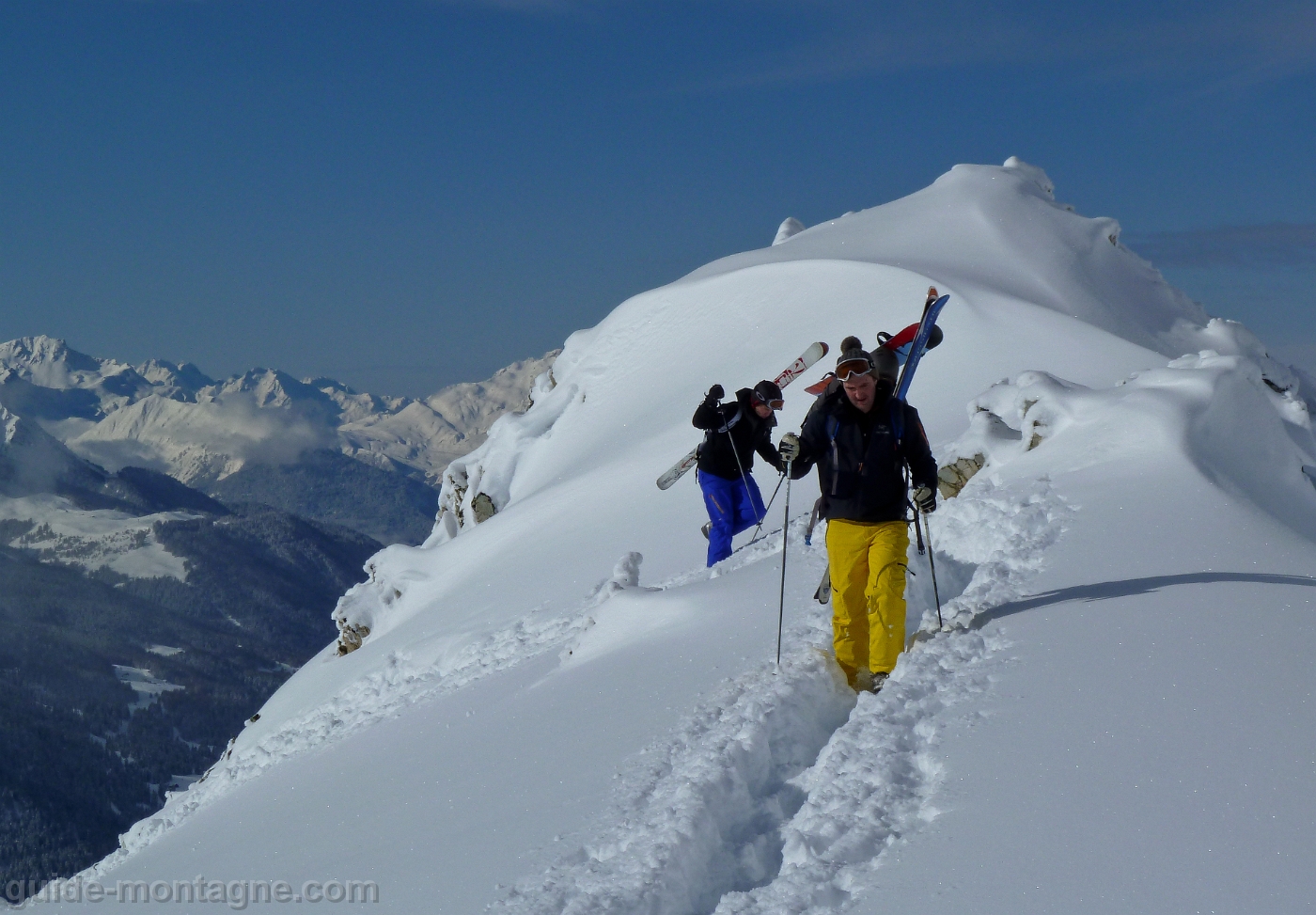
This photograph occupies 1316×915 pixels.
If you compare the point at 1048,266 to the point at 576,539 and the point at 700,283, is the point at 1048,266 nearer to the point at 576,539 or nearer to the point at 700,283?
the point at 700,283

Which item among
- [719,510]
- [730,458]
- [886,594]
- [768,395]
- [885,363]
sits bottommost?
[886,594]

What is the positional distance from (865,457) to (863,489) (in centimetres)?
23

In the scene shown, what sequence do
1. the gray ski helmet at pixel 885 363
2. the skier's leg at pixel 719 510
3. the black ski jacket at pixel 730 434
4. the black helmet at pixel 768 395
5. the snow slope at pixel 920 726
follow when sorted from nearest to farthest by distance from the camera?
the snow slope at pixel 920 726 < the gray ski helmet at pixel 885 363 < the black helmet at pixel 768 395 < the black ski jacket at pixel 730 434 < the skier's leg at pixel 719 510

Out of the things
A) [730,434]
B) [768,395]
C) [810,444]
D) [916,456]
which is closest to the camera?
[916,456]

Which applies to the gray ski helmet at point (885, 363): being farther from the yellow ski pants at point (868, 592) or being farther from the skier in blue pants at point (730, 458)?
the skier in blue pants at point (730, 458)

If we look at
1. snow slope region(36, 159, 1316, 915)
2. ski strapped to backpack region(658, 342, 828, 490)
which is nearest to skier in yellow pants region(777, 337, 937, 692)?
snow slope region(36, 159, 1316, 915)

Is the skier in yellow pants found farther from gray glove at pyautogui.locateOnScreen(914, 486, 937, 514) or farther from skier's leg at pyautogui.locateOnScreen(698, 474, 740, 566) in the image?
skier's leg at pyautogui.locateOnScreen(698, 474, 740, 566)

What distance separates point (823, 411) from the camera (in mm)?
7875

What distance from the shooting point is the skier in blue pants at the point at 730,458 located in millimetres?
14562

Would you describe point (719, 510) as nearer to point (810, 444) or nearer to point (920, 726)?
point (810, 444)

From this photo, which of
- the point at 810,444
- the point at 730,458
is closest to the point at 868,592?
the point at 810,444

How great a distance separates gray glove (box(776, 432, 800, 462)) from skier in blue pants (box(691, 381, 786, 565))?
6.67 m

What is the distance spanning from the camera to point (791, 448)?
25.2ft

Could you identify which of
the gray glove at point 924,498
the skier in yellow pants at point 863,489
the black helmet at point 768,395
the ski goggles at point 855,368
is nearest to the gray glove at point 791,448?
the skier in yellow pants at point 863,489
